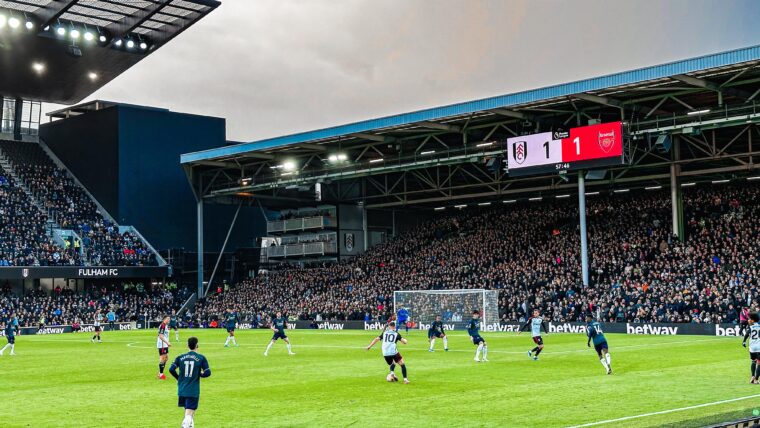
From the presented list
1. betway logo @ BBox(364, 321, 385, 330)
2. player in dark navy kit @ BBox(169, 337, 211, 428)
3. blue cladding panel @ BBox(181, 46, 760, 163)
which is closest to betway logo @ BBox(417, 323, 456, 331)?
betway logo @ BBox(364, 321, 385, 330)

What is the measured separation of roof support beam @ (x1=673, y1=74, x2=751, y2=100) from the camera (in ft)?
158

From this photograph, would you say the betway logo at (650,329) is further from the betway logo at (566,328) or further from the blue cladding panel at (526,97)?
the blue cladding panel at (526,97)

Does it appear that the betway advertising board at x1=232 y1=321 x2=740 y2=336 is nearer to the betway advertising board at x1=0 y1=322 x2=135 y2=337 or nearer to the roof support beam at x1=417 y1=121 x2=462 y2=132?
the roof support beam at x1=417 y1=121 x2=462 y2=132

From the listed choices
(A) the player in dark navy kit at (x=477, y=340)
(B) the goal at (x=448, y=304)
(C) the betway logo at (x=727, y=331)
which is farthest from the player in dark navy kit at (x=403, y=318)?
(A) the player in dark navy kit at (x=477, y=340)

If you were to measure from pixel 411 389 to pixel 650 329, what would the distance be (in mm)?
28500

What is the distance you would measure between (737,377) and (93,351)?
1253 inches

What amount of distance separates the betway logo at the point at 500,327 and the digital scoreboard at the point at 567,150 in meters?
9.85

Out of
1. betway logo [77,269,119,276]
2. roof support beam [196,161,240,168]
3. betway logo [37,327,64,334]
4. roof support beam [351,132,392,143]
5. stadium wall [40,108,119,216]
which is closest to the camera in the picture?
roof support beam [351,132,392,143]

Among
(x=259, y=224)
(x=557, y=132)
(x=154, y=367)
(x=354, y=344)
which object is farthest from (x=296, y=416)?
(x=259, y=224)

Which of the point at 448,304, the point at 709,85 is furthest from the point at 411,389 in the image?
the point at 448,304

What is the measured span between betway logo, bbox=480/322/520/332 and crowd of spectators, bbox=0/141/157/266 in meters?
36.7

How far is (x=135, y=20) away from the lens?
6819 centimetres

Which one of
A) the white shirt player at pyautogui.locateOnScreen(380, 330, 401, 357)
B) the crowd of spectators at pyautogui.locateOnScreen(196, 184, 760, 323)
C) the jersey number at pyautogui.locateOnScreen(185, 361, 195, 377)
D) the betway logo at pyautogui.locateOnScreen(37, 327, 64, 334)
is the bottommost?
the betway logo at pyautogui.locateOnScreen(37, 327, 64, 334)

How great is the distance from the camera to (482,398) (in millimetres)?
22156
